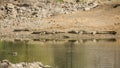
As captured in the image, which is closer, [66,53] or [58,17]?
[66,53]

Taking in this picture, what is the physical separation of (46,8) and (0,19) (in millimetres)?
4057

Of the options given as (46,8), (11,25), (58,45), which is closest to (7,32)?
(11,25)

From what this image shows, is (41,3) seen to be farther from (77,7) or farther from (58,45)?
(58,45)

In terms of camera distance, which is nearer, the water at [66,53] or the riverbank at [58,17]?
the water at [66,53]

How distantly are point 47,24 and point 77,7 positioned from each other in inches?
185

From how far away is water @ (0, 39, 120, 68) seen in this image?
29.3 metres

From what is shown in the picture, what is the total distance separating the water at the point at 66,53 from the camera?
29344 millimetres

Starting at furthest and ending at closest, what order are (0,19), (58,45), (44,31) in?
1. (0,19)
2. (44,31)
3. (58,45)

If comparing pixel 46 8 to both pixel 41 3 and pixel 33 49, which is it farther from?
pixel 33 49

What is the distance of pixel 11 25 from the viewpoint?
159ft

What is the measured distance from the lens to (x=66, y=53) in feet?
110

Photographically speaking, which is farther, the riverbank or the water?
the riverbank

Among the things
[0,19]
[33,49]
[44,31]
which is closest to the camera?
[33,49]

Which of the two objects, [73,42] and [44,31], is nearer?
[73,42]
